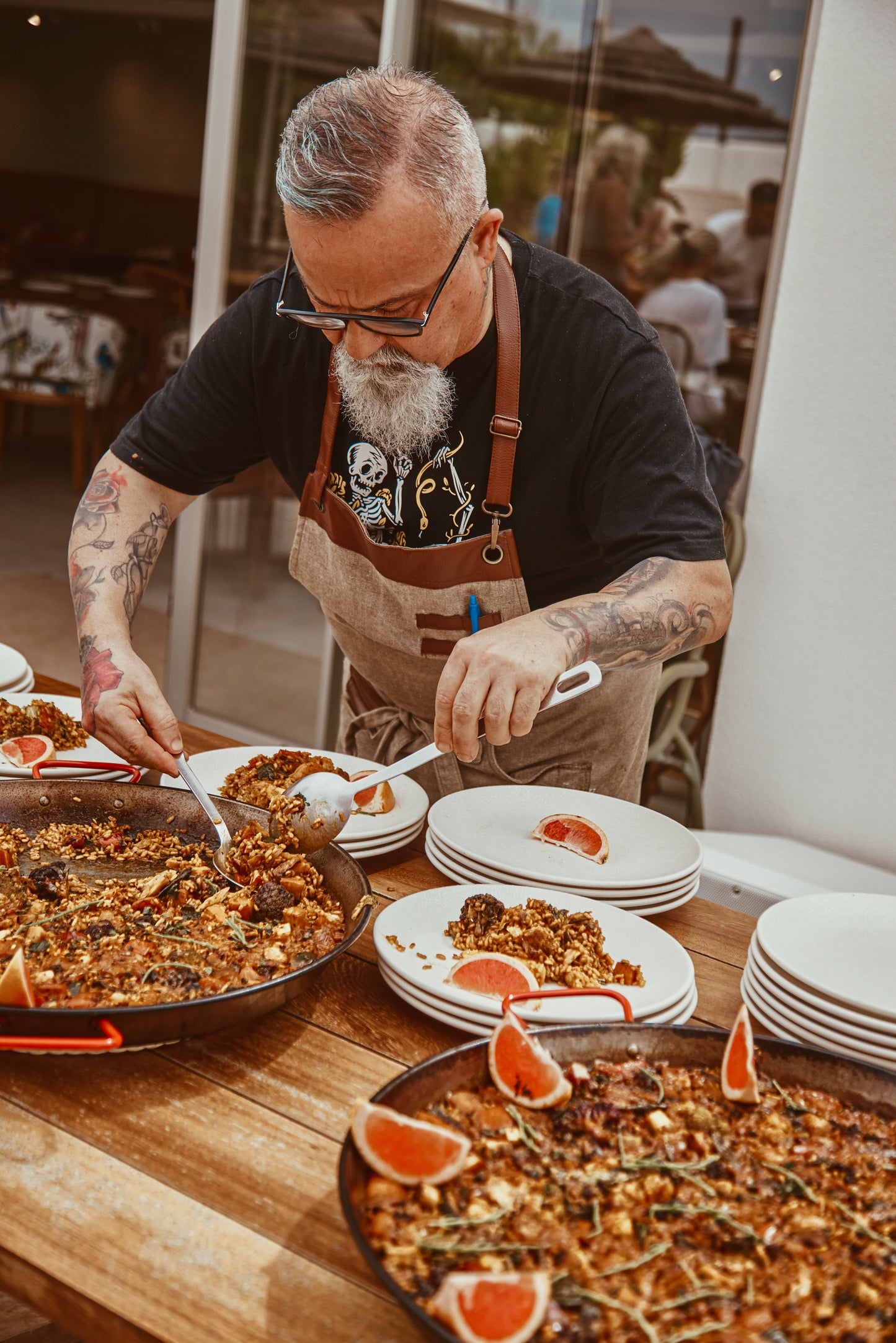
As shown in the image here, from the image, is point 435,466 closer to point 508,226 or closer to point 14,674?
point 14,674

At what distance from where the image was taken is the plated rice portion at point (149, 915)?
1229mm

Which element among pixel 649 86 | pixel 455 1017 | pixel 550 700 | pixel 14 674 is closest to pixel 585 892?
pixel 550 700

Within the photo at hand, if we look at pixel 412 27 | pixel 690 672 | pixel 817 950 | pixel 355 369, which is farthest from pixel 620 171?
pixel 817 950

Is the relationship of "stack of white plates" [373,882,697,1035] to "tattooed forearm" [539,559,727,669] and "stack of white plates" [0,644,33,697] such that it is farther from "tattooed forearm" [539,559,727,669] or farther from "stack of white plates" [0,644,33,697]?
"stack of white plates" [0,644,33,697]

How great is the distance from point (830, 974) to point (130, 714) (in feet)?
3.26

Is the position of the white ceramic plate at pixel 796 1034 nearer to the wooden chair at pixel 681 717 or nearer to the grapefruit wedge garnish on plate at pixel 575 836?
the grapefruit wedge garnish on plate at pixel 575 836

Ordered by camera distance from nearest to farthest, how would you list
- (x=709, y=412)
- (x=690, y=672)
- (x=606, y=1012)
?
(x=606, y=1012) < (x=690, y=672) < (x=709, y=412)

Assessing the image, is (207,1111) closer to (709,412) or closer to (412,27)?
(412,27)

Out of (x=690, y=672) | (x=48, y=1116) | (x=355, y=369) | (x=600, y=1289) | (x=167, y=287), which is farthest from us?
(x=167, y=287)

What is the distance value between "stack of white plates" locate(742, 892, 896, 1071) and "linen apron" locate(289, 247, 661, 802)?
26.5 inches

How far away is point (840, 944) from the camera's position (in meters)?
1.45

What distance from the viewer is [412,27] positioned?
13.0ft

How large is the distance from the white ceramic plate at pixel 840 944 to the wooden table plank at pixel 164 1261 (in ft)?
→ 1.98

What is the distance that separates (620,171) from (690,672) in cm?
326
